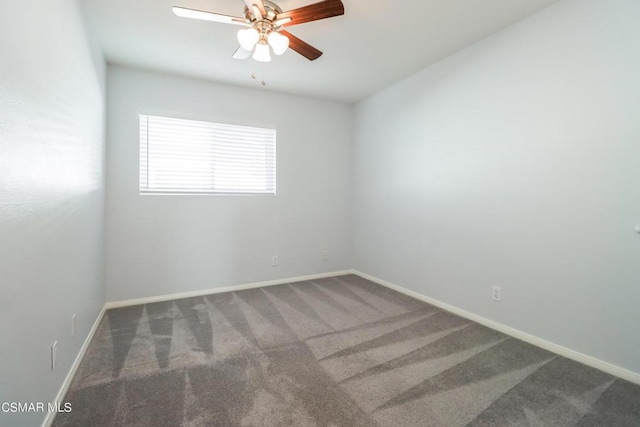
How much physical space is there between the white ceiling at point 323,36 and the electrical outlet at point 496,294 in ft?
7.24

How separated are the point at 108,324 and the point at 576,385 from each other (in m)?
3.56

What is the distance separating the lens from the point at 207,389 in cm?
169

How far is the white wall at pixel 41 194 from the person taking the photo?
1.05 meters

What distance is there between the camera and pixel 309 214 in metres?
4.03

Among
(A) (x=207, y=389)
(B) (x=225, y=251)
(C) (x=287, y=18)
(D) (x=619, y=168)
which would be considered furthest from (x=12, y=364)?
(D) (x=619, y=168)

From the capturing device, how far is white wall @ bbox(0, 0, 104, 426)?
1.05m

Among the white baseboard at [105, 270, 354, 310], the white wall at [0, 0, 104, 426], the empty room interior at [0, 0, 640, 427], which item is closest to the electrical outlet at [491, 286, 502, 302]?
the empty room interior at [0, 0, 640, 427]

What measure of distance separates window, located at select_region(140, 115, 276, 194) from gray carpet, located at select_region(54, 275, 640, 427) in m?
1.46

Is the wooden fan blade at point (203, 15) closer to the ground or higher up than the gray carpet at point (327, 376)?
higher up

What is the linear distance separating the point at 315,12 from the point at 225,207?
2389 mm

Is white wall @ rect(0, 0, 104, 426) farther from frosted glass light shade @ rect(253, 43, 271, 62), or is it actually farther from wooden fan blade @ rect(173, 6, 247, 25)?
frosted glass light shade @ rect(253, 43, 271, 62)

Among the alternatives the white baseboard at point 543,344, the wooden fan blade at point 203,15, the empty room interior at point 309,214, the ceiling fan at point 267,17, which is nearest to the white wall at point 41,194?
the empty room interior at point 309,214

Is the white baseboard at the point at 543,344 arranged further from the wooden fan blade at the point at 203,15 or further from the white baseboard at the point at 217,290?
the wooden fan blade at the point at 203,15

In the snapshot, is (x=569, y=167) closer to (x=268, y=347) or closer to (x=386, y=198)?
(x=386, y=198)
